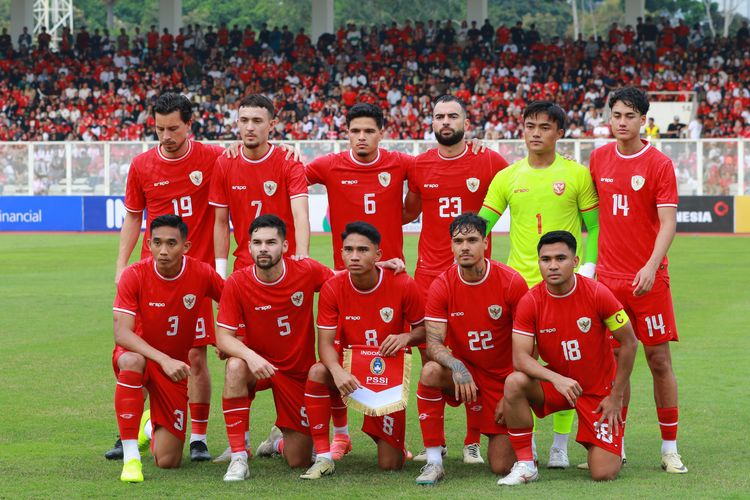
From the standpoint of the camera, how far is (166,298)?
7.28 meters

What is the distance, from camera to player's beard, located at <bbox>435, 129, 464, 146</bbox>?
7.86 meters

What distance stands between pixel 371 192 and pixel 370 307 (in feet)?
→ 3.75

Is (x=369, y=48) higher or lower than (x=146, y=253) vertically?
higher

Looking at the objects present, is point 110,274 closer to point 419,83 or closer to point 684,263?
point 684,263

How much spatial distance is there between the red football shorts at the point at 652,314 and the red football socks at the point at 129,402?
9.67 ft

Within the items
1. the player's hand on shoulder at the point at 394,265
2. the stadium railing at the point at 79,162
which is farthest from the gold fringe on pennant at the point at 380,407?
the stadium railing at the point at 79,162

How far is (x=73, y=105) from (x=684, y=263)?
22.9 m

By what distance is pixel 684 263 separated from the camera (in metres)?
20.4

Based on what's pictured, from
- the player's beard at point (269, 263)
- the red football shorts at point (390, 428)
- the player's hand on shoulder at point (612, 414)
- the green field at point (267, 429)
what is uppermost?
the player's beard at point (269, 263)

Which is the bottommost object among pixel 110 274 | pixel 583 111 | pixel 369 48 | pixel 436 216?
pixel 110 274

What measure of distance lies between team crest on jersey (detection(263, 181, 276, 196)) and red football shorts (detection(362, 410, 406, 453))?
1.81 meters

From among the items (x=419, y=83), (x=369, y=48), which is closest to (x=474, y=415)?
(x=419, y=83)

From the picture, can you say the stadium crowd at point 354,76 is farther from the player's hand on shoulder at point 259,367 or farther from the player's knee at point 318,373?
the player's hand on shoulder at point 259,367

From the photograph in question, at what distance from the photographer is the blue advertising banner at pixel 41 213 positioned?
30203 millimetres
